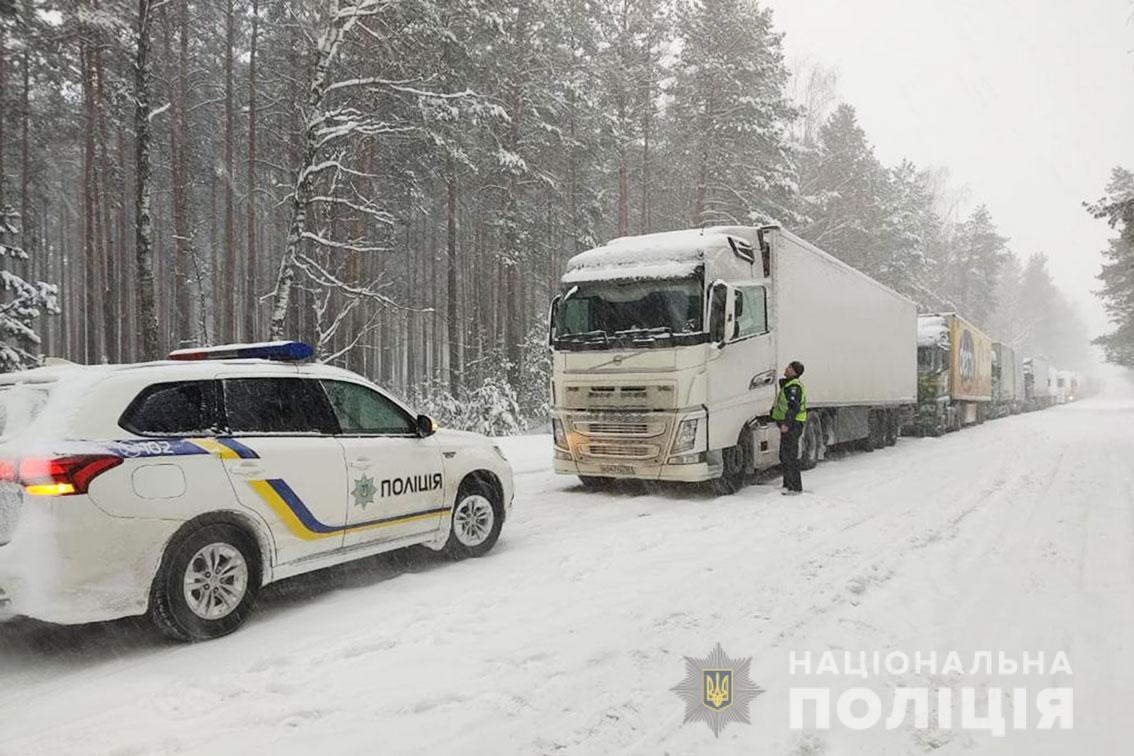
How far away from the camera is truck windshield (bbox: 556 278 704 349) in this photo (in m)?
9.52

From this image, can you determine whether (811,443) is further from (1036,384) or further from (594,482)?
(1036,384)

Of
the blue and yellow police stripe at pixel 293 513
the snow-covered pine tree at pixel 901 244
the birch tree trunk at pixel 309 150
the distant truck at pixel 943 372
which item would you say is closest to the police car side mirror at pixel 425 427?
the blue and yellow police stripe at pixel 293 513

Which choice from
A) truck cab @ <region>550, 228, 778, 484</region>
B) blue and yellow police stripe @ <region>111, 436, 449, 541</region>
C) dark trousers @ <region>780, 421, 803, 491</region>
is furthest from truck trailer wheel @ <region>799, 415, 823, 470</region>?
blue and yellow police stripe @ <region>111, 436, 449, 541</region>

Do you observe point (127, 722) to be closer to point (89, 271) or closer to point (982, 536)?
point (982, 536)

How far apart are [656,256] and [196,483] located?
7036mm

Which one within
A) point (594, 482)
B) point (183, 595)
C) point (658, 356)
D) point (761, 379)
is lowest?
point (594, 482)

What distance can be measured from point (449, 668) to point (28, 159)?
30917 millimetres

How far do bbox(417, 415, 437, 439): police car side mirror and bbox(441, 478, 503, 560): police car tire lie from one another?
0.64m

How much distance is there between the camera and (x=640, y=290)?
9.88 m

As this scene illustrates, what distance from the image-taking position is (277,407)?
5297mm

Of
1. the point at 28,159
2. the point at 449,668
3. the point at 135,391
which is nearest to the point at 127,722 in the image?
the point at 449,668

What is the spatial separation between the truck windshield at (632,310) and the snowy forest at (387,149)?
523 centimetres

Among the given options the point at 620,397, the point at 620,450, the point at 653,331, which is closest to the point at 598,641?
the point at 620,450

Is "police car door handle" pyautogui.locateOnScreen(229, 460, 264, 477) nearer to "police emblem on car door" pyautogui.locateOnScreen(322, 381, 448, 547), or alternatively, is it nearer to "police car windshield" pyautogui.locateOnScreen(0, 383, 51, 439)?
"police emblem on car door" pyautogui.locateOnScreen(322, 381, 448, 547)
